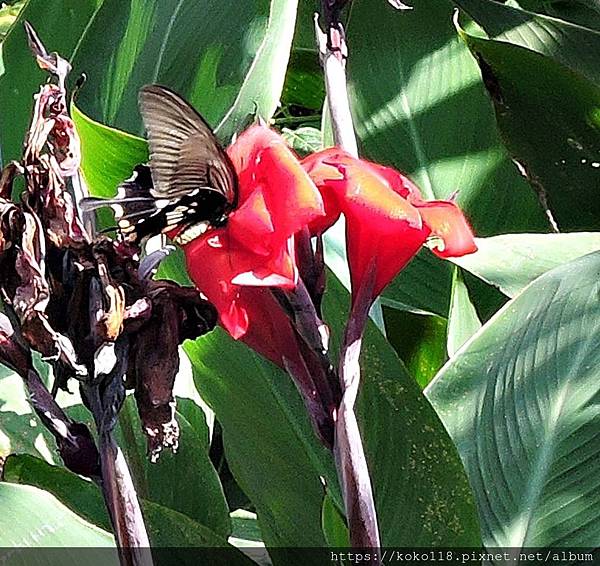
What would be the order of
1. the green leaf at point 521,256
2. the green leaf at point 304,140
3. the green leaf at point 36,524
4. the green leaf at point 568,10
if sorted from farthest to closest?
the green leaf at point 568,10
the green leaf at point 304,140
the green leaf at point 521,256
the green leaf at point 36,524

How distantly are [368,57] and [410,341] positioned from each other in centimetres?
27

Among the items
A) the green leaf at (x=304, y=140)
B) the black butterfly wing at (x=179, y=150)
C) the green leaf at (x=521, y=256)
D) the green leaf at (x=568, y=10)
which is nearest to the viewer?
the black butterfly wing at (x=179, y=150)

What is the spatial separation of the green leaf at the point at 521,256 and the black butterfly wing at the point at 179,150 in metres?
0.36

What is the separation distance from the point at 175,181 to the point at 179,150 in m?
0.01

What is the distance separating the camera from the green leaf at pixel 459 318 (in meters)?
0.76

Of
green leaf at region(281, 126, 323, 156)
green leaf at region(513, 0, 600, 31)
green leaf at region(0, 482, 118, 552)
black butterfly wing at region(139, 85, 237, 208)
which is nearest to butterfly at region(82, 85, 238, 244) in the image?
black butterfly wing at region(139, 85, 237, 208)

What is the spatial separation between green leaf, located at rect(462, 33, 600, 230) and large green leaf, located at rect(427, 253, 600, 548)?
30cm

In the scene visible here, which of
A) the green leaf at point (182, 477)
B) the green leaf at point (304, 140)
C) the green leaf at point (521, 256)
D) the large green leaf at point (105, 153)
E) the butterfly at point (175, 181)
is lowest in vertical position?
the green leaf at point (182, 477)

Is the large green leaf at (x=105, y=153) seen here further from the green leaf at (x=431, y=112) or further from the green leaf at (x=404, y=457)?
the green leaf at (x=431, y=112)

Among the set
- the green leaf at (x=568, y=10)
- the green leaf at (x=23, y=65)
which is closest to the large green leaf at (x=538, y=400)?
the green leaf at (x=23, y=65)

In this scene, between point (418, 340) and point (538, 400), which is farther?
point (418, 340)

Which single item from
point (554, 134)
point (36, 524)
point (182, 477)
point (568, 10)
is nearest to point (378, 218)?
point (36, 524)

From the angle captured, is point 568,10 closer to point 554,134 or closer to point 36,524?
point 554,134

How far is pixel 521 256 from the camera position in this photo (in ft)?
2.47
